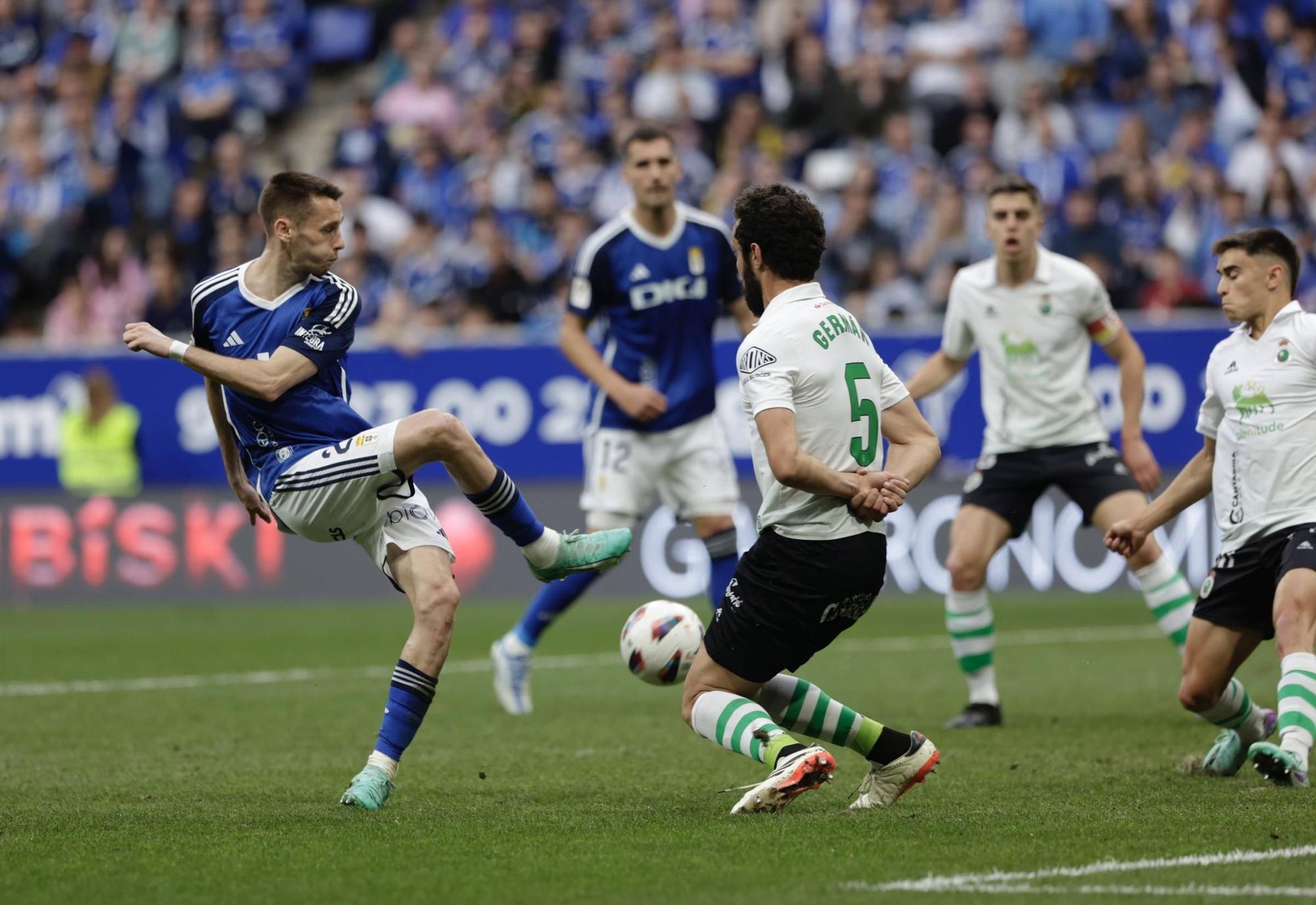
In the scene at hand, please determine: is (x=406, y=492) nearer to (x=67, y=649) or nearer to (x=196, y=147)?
(x=67, y=649)

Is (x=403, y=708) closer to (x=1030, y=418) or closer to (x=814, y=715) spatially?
(x=814, y=715)

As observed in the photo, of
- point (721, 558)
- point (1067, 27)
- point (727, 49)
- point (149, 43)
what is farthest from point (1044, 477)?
point (149, 43)

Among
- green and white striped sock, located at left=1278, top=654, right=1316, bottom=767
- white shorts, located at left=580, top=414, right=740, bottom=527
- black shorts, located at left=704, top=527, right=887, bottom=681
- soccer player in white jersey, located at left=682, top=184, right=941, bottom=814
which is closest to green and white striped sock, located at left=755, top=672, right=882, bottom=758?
soccer player in white jersey, located at left=682, top=184, right=941, bottom=814

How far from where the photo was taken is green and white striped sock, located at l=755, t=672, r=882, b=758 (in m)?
6.52

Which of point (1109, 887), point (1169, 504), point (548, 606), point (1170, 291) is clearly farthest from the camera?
point (1170, 291)

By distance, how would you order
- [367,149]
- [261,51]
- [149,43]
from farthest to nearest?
[149,43] < [261,51] < [367,149]

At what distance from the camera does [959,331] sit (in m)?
9.82

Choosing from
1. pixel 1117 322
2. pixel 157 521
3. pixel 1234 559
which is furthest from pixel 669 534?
pixel 1234 559

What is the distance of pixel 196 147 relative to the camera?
22.9 meters

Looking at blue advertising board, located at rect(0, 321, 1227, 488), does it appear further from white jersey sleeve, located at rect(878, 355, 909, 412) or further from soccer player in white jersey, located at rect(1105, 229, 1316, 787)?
white jersey sleeve, located at rect(878, 355, 909, 412)

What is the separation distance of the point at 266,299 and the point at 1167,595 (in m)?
4.78

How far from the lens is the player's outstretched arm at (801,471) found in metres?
6.02

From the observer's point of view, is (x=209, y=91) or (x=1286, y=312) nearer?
(x=1286, y=312)

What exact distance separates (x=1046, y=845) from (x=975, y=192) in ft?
43.9
